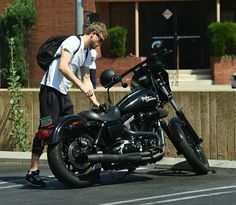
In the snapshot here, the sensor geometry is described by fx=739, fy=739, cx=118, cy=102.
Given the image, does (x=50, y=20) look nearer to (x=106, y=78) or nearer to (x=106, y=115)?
(x=106, y=78)

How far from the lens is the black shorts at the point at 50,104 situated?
28.0 ft

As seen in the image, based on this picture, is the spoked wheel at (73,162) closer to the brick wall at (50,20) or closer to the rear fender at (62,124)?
the rear fender at (62,124)

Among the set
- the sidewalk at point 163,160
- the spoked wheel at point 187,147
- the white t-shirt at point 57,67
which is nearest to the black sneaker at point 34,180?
the white t-shirt at point 57,67

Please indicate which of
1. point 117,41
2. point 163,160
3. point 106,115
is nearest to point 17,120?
point 163,160

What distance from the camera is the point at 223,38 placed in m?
30.9

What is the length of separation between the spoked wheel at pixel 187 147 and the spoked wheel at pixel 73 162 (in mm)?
1094

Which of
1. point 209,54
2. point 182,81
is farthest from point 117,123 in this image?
point 209,54

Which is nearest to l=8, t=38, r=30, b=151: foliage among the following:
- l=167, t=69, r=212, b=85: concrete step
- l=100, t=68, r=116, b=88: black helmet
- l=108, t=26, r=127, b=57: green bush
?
l=100, t=68, r=116, b=88: black helmet

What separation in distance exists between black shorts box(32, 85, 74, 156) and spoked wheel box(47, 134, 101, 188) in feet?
1.48

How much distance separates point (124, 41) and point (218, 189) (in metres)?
23.9

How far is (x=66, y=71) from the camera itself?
27.2 feet

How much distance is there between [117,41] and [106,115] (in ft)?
76.1

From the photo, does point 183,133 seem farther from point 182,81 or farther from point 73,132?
point 182,81

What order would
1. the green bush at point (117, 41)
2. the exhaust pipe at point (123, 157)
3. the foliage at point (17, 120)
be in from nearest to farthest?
the exhaust pipe at point (123, 157), the foliage at point (17, 120), the green bush at point (117, 41)
